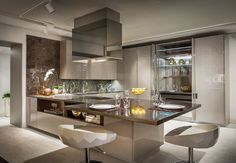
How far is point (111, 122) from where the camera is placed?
2.59 meters

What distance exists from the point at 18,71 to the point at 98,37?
2624mm

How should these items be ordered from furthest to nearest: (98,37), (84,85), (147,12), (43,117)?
1. (84,85)
2. (43,117)
3. (147,12)
4. (98,37)

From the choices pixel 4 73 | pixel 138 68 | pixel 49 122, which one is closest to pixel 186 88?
pixel 138 68

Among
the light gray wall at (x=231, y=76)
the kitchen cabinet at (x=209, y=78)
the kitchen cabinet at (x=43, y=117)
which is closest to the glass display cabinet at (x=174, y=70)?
the kitchen cabinet at (x=209, y=78)

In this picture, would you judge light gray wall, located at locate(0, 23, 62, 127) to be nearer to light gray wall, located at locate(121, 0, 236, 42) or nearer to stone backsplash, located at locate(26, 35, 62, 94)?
stone backsplash, located at locate(26, 35, 62, 94)

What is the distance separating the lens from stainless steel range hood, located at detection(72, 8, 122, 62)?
2.93 meters

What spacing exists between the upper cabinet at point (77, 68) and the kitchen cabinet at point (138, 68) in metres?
0.66

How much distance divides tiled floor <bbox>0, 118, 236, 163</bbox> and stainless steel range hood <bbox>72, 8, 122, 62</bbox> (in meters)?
1.60

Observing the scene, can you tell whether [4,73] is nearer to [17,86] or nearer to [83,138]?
A: [17,86]

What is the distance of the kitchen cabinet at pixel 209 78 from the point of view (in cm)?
446

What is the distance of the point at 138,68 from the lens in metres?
5.94

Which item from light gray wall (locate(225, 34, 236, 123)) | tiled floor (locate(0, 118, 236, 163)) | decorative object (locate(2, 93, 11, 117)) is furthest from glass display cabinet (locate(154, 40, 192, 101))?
decorative object (locate(2, 93, 11, 117))

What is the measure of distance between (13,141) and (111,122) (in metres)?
2.11

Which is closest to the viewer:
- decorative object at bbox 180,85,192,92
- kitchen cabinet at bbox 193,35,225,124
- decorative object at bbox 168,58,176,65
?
kitchen cabinet at bbox 193,35,225,124
